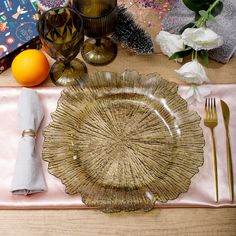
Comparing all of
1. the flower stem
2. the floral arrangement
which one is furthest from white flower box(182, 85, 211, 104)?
the flower stem

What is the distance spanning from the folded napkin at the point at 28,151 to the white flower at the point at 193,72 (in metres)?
0.28

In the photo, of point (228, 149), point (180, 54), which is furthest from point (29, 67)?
point (228, 149)

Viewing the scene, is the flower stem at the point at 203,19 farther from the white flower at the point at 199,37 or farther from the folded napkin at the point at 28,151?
the folded napkin at the point at 28,151

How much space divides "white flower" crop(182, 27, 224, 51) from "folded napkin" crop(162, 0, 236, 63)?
3.5 inches

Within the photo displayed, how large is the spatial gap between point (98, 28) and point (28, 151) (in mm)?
263

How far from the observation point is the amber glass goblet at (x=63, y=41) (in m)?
0.76

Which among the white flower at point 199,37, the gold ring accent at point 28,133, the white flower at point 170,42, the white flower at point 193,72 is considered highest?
the white flower at point 199,37

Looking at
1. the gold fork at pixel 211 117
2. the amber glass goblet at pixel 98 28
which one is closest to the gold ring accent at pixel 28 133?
the amber glass goblet at pixel 98 28

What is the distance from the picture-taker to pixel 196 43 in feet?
2.57

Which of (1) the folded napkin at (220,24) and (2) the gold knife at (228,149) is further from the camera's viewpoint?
(1) the folded napkin at (220,24)

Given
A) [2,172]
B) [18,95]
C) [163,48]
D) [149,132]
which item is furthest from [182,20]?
[2,172]

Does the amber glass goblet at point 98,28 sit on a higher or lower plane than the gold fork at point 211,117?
higher

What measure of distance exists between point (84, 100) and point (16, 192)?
0.22 metres

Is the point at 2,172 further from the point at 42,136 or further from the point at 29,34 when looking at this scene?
the point at 29,34
